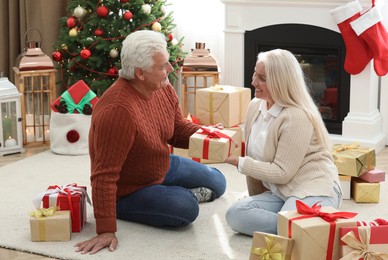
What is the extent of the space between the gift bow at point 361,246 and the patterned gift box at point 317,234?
4.6 inches

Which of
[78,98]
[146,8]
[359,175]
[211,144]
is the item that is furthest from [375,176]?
[146,8]

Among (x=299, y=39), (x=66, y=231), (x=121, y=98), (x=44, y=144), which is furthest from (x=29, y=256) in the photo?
(x=299, y=39)

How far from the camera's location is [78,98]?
4.79 m

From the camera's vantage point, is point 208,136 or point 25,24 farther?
point 25,24

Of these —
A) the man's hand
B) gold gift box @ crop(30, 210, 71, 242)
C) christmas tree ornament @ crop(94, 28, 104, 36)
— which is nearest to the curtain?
christmas tree ornament @ crop(94, 28, 104, 36)

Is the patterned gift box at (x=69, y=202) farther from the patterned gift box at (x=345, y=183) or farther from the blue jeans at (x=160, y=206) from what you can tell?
the patterned gift box at (x=345, y=183)

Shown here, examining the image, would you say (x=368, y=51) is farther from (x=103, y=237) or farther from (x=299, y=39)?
(x=103, y=237)

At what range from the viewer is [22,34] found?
5938mm

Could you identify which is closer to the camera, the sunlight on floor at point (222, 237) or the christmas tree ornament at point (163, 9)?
the sunlight on floor at point (222, 237)

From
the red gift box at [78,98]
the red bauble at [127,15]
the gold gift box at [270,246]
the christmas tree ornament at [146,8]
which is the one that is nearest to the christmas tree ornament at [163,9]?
the christmas tree ornament at [146,8]

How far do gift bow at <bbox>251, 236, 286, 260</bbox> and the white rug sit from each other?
565mm

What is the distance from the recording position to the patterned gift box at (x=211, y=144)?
3.46m

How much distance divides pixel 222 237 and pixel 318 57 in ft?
6.63

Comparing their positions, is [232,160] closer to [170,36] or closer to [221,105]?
[221,105]
